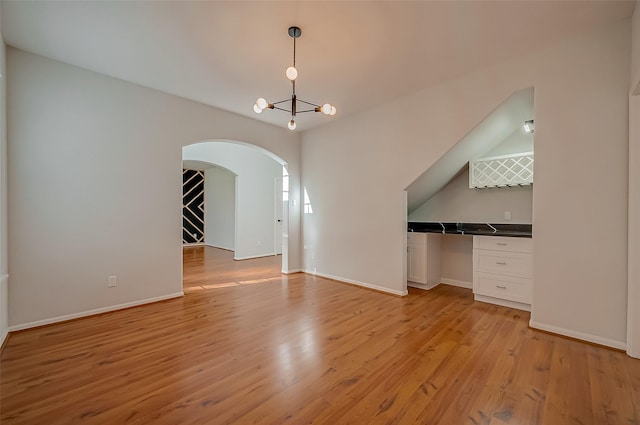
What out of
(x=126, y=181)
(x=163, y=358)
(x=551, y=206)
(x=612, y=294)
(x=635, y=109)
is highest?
(x=635, y=109)

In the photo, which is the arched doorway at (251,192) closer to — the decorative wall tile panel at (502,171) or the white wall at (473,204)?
the white wall at (473,204)

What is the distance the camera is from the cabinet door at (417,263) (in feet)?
14.4

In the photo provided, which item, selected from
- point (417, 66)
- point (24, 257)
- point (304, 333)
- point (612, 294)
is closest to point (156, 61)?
point (24, 257)

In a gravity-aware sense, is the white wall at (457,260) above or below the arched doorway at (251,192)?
below

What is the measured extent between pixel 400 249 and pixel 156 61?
3.96 meters

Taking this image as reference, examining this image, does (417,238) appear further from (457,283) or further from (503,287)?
(503,287)

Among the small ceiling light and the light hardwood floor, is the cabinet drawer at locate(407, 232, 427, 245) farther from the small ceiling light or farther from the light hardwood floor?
the small ceiling light

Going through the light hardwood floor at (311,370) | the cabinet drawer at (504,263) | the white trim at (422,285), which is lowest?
the light hardwood floor at (311,370)

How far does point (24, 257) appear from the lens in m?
2.96

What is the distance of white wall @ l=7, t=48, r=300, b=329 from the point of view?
9.70ft

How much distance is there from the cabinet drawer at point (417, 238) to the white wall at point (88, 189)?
3640 mm

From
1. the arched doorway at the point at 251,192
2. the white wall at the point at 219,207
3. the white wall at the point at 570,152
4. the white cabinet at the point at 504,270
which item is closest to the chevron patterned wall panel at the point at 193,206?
the white wall at the point at 219,207

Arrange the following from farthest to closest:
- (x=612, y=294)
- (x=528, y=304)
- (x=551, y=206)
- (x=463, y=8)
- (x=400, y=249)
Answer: (x=400, y=249) → (x=528, y=304) → (x=551, y=206) → (x=612, y=294) → (x=463, y=8)

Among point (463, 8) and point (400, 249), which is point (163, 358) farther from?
point (463, 8)
